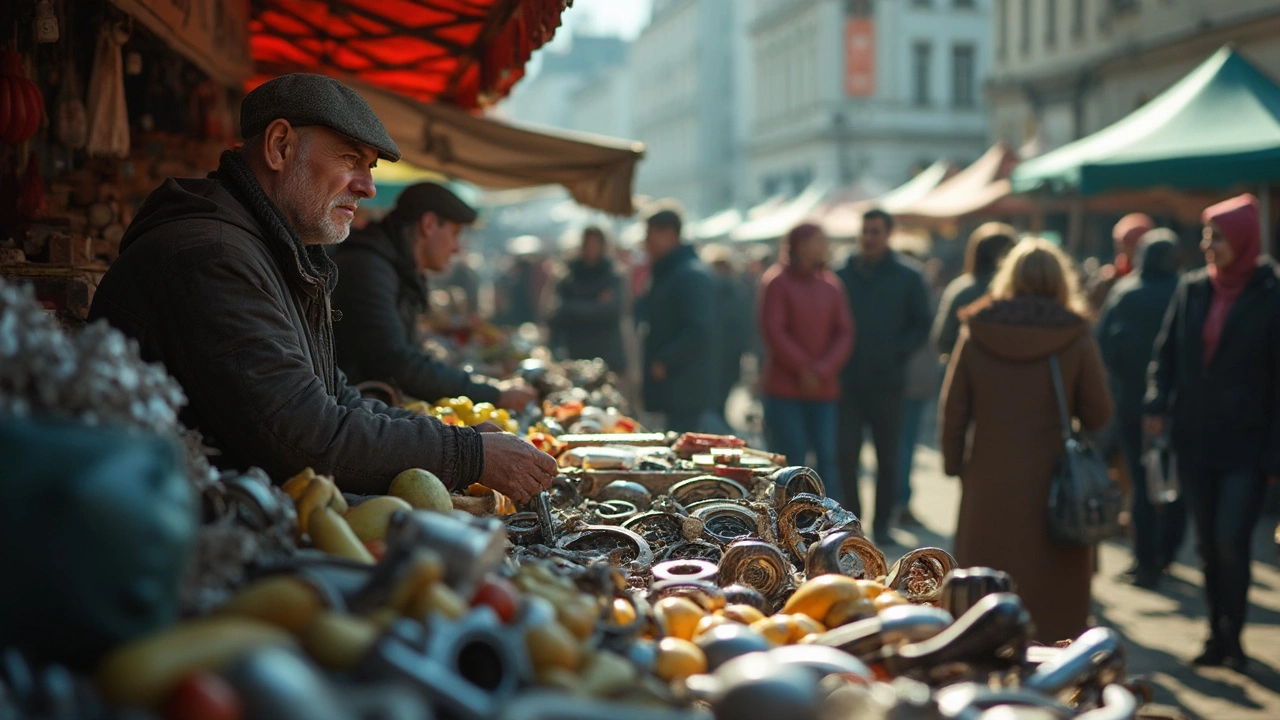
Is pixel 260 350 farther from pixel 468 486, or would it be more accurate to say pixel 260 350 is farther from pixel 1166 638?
pixel 1166 638

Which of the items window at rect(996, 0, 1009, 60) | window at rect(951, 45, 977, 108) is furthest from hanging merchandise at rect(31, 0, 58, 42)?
window at rect(951, 45, 977, 108)

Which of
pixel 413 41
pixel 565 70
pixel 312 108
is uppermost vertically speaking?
pixel 565 70

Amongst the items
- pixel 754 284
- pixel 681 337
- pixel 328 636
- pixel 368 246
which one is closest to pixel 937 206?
pixel 754 284

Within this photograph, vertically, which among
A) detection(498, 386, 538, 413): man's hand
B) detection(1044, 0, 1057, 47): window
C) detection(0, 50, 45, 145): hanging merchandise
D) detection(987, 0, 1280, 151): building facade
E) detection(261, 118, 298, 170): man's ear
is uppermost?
detection(1044, 0, 1057, 47): window

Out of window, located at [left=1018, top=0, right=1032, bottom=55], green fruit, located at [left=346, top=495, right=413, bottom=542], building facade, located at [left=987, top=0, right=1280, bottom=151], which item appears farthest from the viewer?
window, located at [left=1018, top=0, right=1032, bottom=55]

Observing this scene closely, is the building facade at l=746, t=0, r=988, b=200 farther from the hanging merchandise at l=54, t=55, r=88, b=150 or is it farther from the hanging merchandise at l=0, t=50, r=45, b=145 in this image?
the hanging merchandise at l=0, t=50, r=45, b=145

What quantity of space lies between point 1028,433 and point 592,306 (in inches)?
210

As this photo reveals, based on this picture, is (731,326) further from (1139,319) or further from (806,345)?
(1139,319)

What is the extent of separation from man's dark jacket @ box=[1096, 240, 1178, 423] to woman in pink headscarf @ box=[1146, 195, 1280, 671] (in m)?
1.46

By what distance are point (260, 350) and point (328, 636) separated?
133 centimetres

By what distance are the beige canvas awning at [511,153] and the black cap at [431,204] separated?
1.80m

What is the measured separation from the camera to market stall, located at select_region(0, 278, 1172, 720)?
1.33 m

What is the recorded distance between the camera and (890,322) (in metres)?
8.16

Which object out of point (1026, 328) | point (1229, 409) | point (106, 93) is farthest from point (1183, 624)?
point (106, 93)
